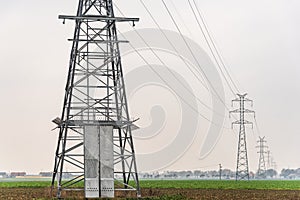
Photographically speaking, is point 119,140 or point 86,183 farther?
point 119,140

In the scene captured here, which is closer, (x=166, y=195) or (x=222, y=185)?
(x=166, y=195)

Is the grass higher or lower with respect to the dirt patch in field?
lower

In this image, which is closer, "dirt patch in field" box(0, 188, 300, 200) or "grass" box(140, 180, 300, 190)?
"dirt patch in field" box(0, 188, 300, 200)

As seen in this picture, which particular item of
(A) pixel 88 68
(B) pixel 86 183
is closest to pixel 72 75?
(A) pixel 88 68

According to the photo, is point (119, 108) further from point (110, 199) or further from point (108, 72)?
point (110, 199)

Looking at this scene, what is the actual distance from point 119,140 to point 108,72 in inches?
178

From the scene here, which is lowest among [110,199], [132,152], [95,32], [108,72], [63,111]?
[110,199]

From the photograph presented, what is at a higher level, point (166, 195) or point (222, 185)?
point (166, 195)

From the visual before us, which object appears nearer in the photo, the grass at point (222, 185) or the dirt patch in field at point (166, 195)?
the dirt patch in field at point (166, 195)

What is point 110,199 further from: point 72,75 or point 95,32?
point 95,32

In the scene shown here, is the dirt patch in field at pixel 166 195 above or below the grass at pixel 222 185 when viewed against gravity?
above

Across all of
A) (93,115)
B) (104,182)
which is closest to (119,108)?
(93,115)

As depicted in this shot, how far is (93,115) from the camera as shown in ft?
126

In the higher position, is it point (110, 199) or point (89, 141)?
point (89, 141)
